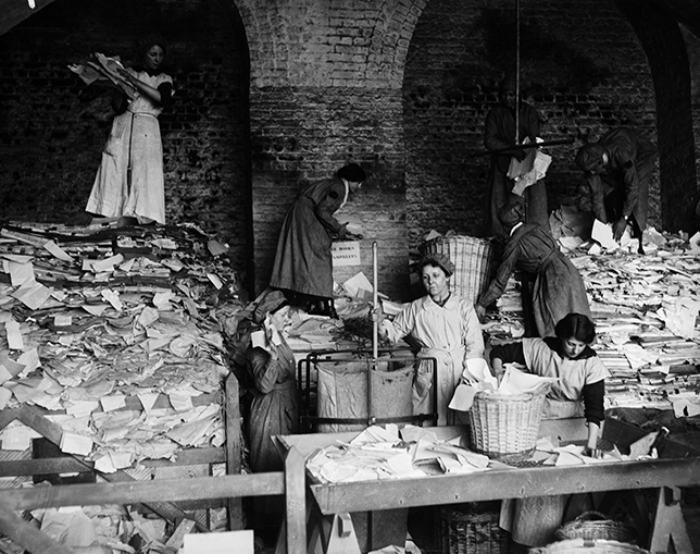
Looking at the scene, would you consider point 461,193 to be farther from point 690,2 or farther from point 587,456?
point 587,456

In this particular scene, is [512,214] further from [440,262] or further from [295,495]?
[295,495]

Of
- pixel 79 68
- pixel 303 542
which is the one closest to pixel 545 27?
pixel 79 68

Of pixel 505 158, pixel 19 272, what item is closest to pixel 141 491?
pixel 19 272

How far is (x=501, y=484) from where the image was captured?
3.79 m

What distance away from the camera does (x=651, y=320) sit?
23.3ft

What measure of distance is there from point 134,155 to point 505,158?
343cm

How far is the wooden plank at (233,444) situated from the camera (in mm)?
5555

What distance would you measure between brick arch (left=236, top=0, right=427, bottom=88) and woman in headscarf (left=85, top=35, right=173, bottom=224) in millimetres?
1111

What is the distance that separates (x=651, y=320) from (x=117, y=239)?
15.3 feet

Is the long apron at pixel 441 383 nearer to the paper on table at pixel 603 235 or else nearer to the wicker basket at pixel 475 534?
the wicker basket at pixel 475 534

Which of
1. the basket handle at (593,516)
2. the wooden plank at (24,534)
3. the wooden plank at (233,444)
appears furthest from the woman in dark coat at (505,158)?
the wooden plank at (24,534)

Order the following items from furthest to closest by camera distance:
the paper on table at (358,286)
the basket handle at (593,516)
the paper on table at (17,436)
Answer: the paper on table at (358,286) → the paper on table at (17,436) → the basket handle at (593,516)

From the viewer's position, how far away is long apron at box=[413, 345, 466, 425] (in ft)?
17.8

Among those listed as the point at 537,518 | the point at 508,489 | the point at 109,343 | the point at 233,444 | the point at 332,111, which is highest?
the point at 332,111
